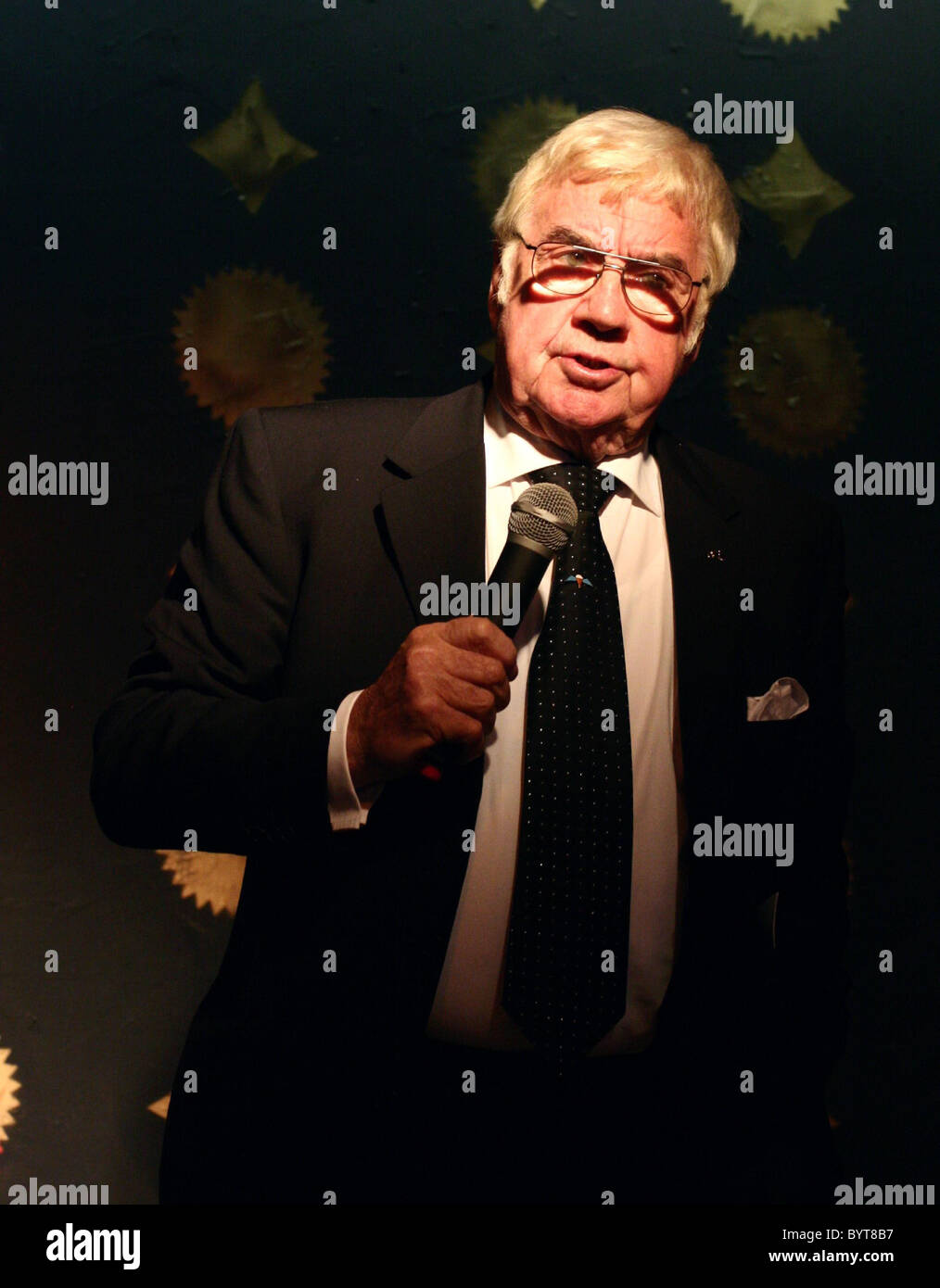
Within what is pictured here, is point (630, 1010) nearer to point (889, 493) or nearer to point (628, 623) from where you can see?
point (628, 623)

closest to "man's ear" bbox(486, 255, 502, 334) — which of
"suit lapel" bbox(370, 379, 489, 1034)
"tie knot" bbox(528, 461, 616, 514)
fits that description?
"suit lapel" bbox(370, 379, 489, 1034)

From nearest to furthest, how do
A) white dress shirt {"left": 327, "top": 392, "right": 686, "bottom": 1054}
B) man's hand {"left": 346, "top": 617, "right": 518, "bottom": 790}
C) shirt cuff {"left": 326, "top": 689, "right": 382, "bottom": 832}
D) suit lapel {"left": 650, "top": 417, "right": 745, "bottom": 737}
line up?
man's hand {"left": 346, "top": 617, "right": 518, "bottom": 790} < shirt cuff {"left": 326, "top": 689, "right": 382, "bottom": 832} < white dress shirt {"left": 327, "top": 392, "right": 686, "bottom": 1054} < suit lapel {"left": 650, "top": 417, "right": 745, "bottom": 737}

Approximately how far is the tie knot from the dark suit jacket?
92 millimetres

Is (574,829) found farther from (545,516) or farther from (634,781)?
A: (545,516)

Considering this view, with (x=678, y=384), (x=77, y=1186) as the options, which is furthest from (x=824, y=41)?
(x=77, y=1186)

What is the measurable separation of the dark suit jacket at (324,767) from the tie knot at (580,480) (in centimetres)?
9

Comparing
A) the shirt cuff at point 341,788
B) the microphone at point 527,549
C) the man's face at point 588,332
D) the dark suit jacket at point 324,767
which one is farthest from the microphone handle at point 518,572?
the man's face at point 588,332

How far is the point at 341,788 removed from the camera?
5.12 ft

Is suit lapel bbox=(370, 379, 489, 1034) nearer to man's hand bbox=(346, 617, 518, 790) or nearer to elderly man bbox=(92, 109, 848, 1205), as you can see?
elderly man bbox=(92, 109, 848, 1205)

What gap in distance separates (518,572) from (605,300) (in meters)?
0.47

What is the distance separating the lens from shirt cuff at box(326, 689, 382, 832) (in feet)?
5.11

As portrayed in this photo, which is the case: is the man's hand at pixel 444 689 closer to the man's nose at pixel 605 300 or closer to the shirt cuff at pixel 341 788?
the shirt cuff at pixel 341 788

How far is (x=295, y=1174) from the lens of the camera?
1.73 metres

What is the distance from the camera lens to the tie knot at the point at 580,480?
1.74 meters
